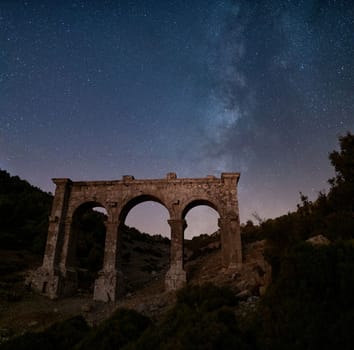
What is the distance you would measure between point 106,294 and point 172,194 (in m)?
6.61

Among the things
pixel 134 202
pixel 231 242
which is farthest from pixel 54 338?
pixel 134 202

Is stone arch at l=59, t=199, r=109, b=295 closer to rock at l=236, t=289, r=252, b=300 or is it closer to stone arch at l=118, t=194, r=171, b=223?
stone arch at l=118, t=194, r=171, b=223

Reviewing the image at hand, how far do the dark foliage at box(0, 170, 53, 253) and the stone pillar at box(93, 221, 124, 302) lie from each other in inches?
366

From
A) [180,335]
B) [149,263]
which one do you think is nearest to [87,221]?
[149,263]

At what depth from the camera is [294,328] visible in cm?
425

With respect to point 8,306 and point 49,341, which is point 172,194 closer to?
point 8,306

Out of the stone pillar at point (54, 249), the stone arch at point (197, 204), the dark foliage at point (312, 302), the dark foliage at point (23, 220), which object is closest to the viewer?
the dark foliage at point (312, 302)

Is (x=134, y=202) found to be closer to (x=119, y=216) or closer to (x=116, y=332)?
(x=119, y=216)

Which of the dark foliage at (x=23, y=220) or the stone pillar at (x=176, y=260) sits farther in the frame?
the dark foliage at (x=23, y=220)

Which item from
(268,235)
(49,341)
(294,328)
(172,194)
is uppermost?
(172,194)

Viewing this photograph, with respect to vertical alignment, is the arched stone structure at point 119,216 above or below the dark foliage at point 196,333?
above

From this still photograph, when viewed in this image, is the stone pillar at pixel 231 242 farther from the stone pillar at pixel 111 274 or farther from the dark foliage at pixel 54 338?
the dark foliage at pixel 54 338

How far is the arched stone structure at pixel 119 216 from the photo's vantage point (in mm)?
15016

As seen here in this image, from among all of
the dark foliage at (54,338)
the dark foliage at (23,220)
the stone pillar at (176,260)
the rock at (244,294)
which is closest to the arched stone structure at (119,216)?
the stone pillar at (176,260)
